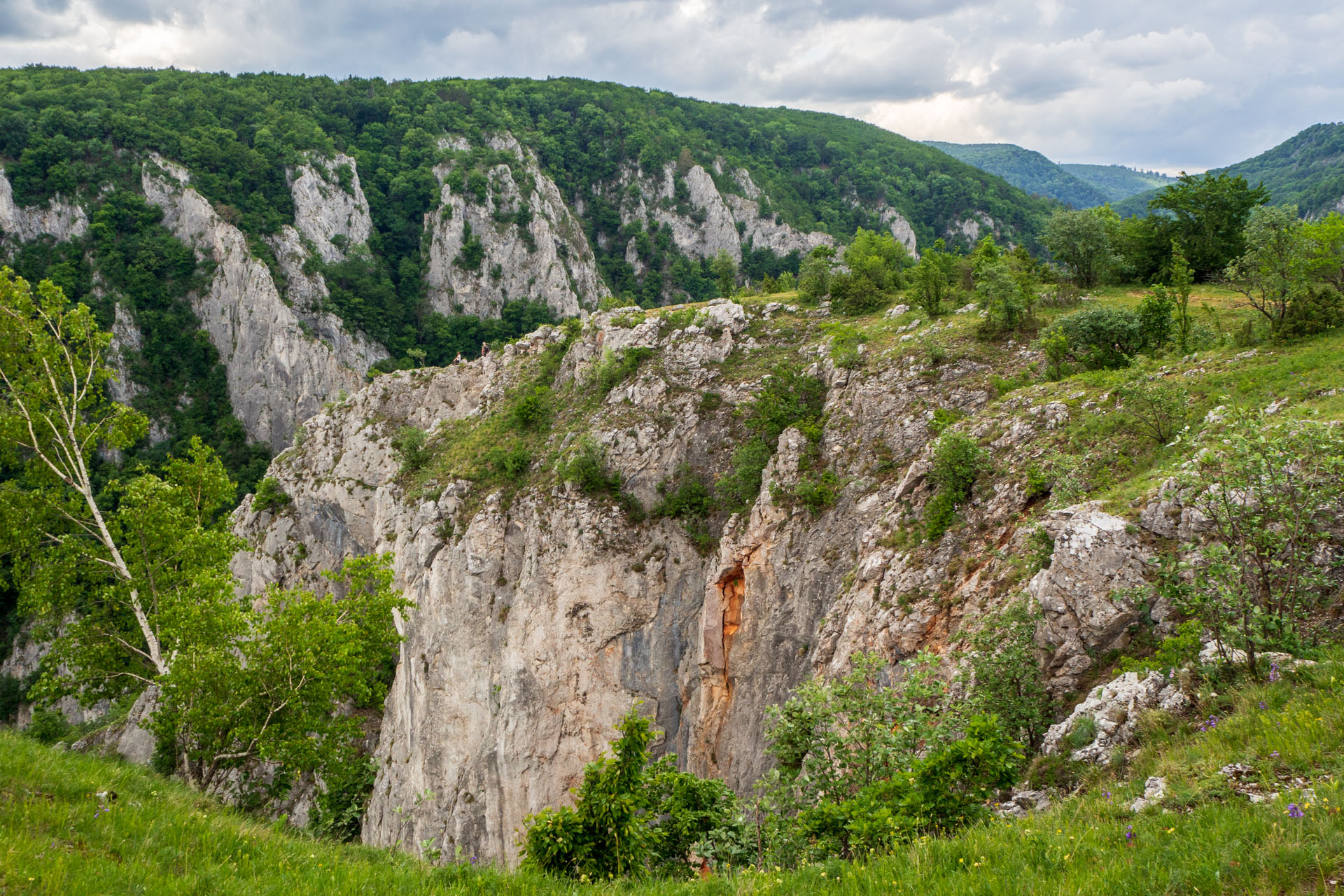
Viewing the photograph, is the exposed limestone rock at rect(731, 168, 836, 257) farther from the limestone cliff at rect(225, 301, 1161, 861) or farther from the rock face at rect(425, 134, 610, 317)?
the limestone cliff at rect(225, 301, 1161, 861)

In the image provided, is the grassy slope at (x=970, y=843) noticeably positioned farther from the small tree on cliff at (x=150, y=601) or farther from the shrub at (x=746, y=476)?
the shrub at (x=746, y=476)

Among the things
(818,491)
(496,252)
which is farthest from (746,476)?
(496,252)

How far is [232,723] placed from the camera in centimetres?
1124

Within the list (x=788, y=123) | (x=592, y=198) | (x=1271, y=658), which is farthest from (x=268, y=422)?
(x=788, y=123)

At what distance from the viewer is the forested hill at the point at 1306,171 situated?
103 metres

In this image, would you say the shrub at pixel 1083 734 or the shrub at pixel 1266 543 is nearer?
the shrub at pixel 1266 543

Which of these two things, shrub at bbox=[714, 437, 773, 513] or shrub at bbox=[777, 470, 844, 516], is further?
shrub at bbox=[714, 437, 773, 513]

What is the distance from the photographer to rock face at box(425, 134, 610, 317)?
114250 mm

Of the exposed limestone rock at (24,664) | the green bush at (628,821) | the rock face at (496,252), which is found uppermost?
the rock face at (496,252)

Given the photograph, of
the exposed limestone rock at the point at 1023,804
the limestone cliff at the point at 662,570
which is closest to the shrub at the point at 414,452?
the limestone cliff at the point at 662,570

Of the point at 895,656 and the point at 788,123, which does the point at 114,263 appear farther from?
the point at 788,123

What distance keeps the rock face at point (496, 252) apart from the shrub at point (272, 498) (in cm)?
7620

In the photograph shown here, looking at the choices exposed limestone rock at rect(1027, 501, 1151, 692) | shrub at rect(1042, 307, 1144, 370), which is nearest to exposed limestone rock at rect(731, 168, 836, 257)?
shrub at rect(1042, 307, 1144, 370)

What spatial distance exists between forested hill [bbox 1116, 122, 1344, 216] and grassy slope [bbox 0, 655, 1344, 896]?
360ft
